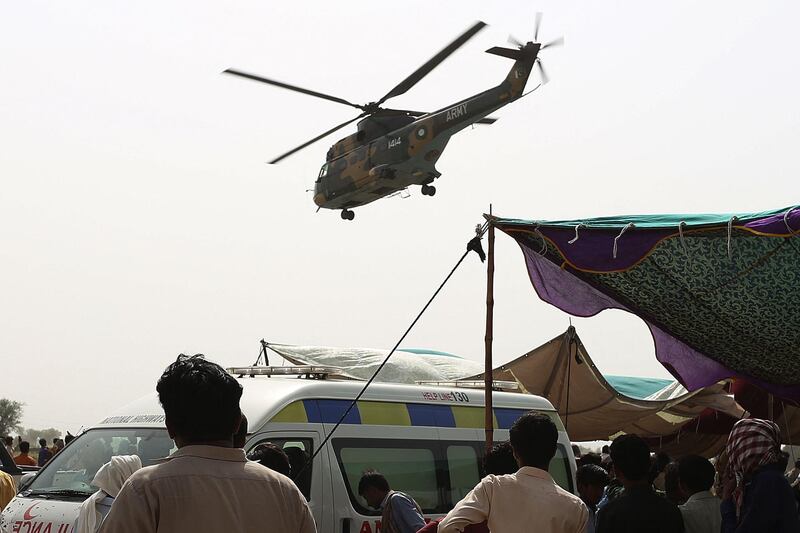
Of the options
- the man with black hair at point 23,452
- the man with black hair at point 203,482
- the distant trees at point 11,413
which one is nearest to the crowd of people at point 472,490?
the man with black hair at point 203,482

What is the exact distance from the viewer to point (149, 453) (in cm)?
738

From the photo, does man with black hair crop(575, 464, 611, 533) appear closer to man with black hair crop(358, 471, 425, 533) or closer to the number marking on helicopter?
man with black hair crop(358, 471, 425, 533)

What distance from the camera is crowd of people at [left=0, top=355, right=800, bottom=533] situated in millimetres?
2449

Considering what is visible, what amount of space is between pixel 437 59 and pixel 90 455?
13772 millimetres

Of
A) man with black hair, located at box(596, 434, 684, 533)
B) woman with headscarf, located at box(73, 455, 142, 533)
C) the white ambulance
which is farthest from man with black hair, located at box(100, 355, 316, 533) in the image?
the white ambulance

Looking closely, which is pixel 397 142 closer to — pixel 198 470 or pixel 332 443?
pixel 332 443

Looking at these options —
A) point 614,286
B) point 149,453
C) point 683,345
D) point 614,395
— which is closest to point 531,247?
point 614,286

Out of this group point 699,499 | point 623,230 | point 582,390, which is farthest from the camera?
point 582,390

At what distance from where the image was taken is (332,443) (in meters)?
8.00

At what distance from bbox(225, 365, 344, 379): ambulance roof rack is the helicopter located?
1267 centimetres

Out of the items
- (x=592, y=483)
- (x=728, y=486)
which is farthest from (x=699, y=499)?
(x=592, y=483)

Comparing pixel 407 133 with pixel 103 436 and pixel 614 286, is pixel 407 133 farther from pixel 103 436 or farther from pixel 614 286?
pixel 103 436

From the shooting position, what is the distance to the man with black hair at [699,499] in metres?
5.30

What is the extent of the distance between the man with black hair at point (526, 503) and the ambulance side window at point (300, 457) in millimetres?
3904
